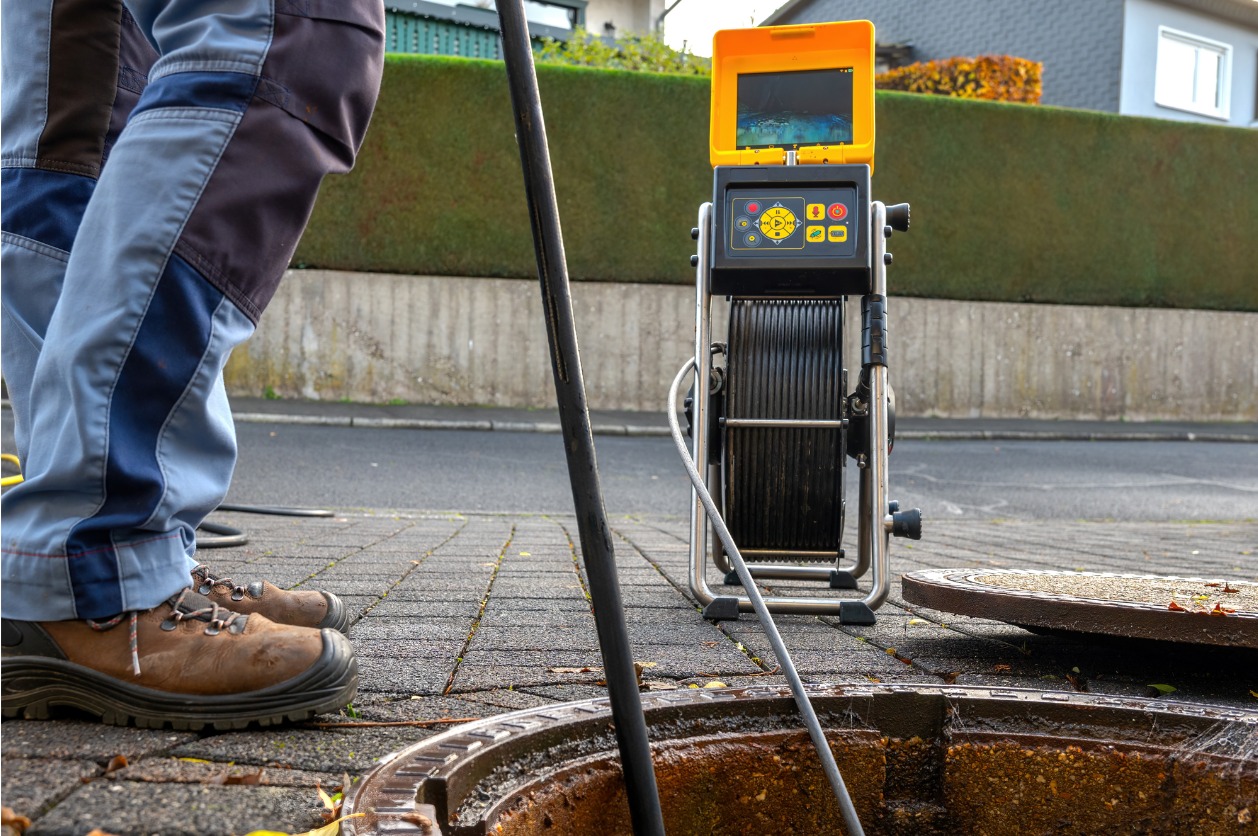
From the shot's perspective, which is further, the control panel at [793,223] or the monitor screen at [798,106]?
the monitor screen at [798,106]

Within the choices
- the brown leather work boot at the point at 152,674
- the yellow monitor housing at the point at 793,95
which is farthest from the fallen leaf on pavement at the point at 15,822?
the yellow monitor housing at the point at 793,95

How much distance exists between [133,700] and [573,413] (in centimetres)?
87

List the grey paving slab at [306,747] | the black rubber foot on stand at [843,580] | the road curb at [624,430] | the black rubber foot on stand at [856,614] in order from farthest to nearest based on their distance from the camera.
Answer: the road curb at [624,430], the black rubber foot on stand at [843,580], the black rubber foot on stand at [856,614], the grey paving slab at [306,747]

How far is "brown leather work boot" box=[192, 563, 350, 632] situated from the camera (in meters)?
1.92

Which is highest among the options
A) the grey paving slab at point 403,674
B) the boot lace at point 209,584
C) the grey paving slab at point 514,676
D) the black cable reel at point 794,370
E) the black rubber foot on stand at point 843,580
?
the black cable reel at point 794,370

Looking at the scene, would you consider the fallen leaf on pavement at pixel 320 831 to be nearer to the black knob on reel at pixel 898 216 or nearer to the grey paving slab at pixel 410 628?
the grey paving slab at pixel 410 628

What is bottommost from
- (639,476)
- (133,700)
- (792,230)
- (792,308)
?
(639,476)

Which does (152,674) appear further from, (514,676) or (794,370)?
(794,370)

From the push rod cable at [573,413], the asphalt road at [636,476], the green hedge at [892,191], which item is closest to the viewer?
the push rod cable at [573,413]

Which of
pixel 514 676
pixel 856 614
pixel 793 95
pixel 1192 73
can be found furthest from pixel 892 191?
pixel 514 676

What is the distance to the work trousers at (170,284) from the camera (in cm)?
154

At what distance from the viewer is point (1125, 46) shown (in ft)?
70.3

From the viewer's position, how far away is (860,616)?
276 centimetres

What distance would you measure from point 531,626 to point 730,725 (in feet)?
2.62
